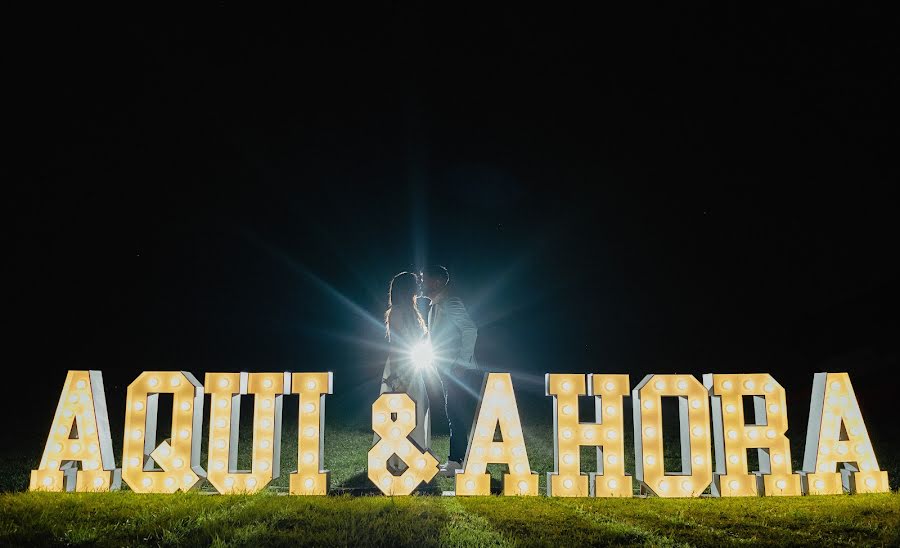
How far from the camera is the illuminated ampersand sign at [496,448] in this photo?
206 inches

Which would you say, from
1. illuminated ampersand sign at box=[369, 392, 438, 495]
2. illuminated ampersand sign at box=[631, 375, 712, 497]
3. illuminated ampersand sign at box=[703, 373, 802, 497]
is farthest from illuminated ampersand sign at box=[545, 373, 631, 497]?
illuminated ampersand sign at box=[369, 392, 438, 495]

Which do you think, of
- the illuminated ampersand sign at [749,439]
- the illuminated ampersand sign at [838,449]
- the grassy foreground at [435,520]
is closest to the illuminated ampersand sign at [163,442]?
the grassy foreground at [435,520]

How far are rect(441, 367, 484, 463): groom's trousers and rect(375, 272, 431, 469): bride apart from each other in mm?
243

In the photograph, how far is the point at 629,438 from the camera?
363 inches

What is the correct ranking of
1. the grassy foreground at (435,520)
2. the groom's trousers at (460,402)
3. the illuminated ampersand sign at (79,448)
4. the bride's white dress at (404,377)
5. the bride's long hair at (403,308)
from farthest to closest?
the bride's long hair at (403,308)
the groom's trousers at (460,402)
the bride's white dress at (404,377)
the illuminated ampersand sign at (79,448)
the grassy foreground at (435,520)

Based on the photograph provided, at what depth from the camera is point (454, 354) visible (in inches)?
258

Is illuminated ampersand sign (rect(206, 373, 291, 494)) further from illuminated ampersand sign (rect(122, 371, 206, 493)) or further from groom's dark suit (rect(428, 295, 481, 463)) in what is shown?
groom's dark suit (rect(428, 295, 481, 463))

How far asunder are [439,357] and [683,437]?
244 centimetres

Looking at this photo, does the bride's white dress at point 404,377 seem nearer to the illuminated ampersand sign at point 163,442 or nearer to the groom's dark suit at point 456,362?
the groom's dark suit at point 456,362

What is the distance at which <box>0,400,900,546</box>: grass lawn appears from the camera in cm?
383

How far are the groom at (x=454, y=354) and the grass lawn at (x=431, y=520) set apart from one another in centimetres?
124

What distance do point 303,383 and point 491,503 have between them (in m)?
1.86

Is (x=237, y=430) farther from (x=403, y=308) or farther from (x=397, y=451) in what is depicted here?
Answer: (x=403, y=308)

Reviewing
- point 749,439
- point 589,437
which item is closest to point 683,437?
point 749,439
